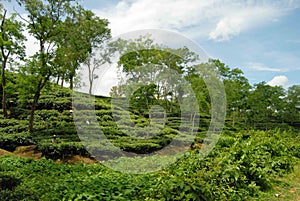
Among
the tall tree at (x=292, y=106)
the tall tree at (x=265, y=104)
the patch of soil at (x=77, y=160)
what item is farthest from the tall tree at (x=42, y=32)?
the tall tree at (x=292, y=106)

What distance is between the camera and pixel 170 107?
922 centimetres

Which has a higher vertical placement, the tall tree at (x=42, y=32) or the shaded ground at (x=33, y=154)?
the tall tree at (x=42, y=32)

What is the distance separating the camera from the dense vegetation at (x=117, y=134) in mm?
3512

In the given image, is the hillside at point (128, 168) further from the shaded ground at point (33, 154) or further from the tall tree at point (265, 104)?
the tall tree at point (265, 104)

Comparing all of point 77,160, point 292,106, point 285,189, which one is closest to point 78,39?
point 77,160

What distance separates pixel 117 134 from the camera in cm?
1046

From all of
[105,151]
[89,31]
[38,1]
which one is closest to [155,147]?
[105,151]

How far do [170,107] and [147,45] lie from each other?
350 cm

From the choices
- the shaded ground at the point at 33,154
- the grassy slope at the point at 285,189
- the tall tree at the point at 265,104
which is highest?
the tall tree at the point at 265,104

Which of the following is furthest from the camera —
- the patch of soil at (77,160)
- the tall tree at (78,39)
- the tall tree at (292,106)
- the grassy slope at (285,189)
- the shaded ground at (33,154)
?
the tall tree at (292,106)

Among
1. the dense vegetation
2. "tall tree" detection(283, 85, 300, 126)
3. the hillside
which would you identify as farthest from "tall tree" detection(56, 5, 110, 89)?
"tall tree" detection(283, 85, 300, 126)

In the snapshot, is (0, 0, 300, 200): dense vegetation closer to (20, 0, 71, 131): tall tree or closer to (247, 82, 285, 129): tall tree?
(20, 0, 71, 131): tall tree

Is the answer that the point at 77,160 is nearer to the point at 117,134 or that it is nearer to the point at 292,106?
the point at 117,134

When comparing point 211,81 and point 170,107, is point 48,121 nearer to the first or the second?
point 170,107
